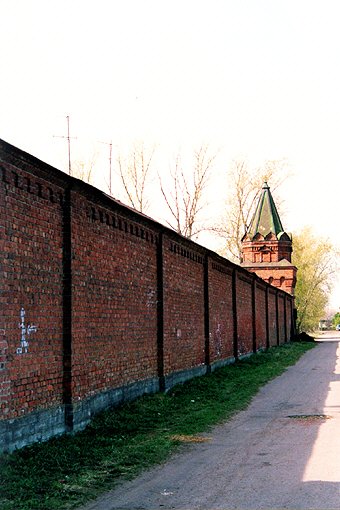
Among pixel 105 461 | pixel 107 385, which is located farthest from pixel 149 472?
pixel 107 385

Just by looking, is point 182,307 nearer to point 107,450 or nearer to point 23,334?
point 107,450

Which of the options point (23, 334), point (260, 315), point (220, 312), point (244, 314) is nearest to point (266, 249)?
point (260, 315)

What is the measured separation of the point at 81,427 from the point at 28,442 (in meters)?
1.50

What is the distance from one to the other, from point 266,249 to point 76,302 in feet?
133

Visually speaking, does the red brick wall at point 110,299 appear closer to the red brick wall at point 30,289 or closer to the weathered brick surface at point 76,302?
the weathered brick surface at point 76,302

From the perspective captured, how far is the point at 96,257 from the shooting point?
10148 millimetres

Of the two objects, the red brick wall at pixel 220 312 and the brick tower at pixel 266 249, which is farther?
the brick tower at pixel 266 249

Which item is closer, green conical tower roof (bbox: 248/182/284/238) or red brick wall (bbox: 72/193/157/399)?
red brick wall (bbox: 72/193/157/399)

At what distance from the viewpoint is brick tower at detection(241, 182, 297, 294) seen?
4834cm

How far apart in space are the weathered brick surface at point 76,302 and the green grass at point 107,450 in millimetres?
282

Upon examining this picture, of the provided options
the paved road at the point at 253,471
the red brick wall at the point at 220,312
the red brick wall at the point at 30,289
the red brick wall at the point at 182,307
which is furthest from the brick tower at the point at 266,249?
the red brick wall at the point at 30,289

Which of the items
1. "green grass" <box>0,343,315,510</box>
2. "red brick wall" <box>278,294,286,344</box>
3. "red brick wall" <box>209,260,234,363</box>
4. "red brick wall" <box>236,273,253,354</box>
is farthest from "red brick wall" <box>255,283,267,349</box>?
"green grass" <box>0,343,315,510</box>

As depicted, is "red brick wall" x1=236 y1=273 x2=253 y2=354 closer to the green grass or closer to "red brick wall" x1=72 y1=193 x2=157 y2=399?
the green grass

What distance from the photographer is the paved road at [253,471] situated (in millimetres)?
5855
